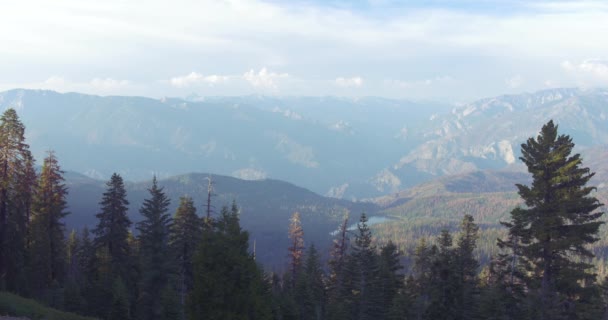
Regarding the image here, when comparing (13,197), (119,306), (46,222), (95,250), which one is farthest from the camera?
(95,250)

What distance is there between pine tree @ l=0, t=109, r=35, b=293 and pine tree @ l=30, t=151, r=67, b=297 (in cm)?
113

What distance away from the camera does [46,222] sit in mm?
45094

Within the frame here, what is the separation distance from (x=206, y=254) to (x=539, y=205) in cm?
2066

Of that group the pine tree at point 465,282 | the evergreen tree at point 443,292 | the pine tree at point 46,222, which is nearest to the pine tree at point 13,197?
the pine tree at point 46,222

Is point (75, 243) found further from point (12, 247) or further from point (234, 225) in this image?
point (234, 225)

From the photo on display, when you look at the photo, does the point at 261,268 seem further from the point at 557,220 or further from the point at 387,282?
the point at 557,220

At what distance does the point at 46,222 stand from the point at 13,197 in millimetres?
5174

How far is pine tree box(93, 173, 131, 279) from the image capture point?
149 ft

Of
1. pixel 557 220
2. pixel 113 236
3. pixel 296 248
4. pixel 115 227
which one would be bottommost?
pixel 296 248

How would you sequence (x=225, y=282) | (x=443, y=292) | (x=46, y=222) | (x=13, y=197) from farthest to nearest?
(x=46, y=222) → (x=13, y=197) → (x=443, y=292) → (x=225, y=282)

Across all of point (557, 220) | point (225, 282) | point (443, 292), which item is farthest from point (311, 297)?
point (557, 220)

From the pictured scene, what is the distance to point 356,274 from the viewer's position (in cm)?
4434

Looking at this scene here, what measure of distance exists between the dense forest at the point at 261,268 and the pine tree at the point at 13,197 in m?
0.11

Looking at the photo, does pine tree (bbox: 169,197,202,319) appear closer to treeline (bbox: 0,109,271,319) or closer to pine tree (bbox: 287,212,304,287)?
treeline (bbox: 0,109,271,319)
